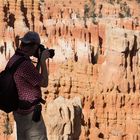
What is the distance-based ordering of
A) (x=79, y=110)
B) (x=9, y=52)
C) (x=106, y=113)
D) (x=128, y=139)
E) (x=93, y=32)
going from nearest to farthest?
1. (x=79, y=110)
2. (x=128, y=139)
3. (x=106, y=113)
4. (x=9, y=52)
5. (x=93, y=32)

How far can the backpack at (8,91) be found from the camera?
5.96 metres

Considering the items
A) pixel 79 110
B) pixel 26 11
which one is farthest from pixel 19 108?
pixel 26 11

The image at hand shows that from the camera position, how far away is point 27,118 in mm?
6062

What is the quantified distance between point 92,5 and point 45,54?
79.6 meters

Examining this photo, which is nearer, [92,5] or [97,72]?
[97,72]

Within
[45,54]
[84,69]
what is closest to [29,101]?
[45,54]

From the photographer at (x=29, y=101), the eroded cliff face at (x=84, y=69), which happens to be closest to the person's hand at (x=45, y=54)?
the photographer at (x=29, y=101)

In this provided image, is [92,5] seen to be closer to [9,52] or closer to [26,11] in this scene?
[26,11]

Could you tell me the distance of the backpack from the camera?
5.96m

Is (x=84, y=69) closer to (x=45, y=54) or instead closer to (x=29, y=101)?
(x=45, y=54)

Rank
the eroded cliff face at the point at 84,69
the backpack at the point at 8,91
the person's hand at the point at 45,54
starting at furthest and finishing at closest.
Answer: the eroded cliff face at the point at 84,69 → the person's hand at the point at 45,54 → the backpack at the point at 8,91

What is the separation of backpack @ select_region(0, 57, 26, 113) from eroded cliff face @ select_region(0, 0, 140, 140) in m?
8.34

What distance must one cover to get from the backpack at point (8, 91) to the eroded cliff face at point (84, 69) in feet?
27.3

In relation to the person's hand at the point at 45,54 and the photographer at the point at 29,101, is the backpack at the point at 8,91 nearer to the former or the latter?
the photographer at the point at 29,101
